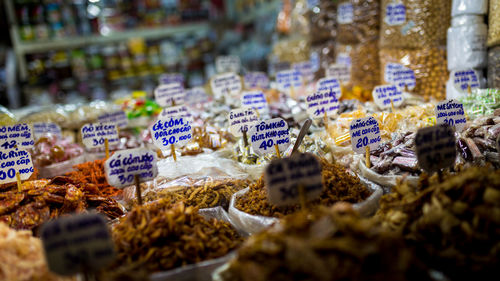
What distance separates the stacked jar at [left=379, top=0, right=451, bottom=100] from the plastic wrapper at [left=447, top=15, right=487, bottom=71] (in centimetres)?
13

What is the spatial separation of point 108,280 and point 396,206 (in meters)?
1.00

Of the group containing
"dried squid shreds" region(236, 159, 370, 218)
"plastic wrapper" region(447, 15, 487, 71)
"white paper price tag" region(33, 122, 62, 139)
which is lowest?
"dried squid shreds" region(236, 159, 370, 218)

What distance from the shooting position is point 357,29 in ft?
11.3

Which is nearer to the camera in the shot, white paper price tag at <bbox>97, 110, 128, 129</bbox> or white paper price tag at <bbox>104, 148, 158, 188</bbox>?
white paper price tag at <bbox>104, 148, 158, 188</bbox>

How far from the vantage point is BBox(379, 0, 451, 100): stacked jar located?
2740mm

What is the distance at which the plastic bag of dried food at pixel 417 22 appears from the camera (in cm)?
272

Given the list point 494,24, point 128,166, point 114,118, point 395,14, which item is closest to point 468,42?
point 494,24

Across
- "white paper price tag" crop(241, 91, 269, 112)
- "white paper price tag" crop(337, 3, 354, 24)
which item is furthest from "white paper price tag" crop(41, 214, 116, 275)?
"white paper price tag" crop(337, 3, 354, 24)

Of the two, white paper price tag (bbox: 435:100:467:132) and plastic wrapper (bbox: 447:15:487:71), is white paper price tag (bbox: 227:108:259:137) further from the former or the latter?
plastic wrapper (bbox: 447:15:487:71)

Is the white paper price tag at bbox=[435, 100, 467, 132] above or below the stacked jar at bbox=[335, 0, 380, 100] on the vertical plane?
below

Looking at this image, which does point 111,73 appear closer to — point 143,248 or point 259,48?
point 259,48

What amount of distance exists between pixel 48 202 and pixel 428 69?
2731 mm

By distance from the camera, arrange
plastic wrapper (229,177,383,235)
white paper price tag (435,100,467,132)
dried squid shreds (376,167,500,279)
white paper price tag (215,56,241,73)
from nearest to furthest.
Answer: dried squid shreds (376,167,500,279), plastic wrapper (229,177,383,235), white paper price tag (435,100,467,132), white paper price tag (215,56,241,73)

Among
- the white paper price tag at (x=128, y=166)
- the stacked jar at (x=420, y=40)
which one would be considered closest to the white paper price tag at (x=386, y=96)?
the stacked jar at (x=420, y=40)
